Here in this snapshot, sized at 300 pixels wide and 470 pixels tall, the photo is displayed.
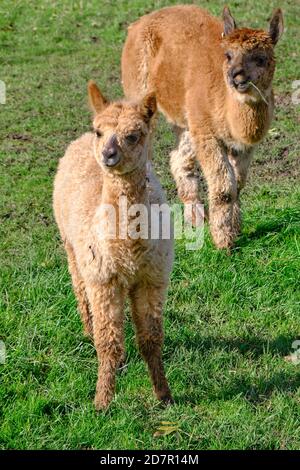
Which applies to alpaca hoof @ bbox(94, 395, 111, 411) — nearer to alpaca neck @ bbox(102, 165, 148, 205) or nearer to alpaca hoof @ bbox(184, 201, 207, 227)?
alpaca neck @ bbox(102, 165, 148, 205)

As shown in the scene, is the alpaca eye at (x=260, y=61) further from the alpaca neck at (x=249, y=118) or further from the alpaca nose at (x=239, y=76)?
the alpaca neck at (x=249, y=118)

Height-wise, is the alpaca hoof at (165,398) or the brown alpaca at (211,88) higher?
the brown alpaca at (211,88)

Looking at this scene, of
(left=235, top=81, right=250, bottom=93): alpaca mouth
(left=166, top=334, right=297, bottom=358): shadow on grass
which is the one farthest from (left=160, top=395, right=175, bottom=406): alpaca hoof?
(left=235, top=81, right=250, bottom=93): alpaca mouth

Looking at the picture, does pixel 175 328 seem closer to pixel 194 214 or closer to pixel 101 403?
pixel 101 403

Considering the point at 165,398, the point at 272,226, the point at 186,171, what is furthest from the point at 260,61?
the point at 165,398

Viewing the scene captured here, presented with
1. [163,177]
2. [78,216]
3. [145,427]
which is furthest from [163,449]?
[163,177]

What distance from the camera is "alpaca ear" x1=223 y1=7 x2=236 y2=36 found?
266 inches

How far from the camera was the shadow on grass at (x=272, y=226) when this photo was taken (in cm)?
698

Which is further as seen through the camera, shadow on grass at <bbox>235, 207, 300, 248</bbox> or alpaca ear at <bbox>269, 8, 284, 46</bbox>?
shadow on grass at <bbox>235, 207, 300, 248</bbox>

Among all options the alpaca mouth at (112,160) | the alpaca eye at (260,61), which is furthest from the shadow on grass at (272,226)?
the alpaca mouth at (112,160)

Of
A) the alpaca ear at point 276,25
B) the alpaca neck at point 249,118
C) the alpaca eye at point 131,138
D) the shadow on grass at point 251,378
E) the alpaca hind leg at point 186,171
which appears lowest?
the shadow on grass at point 251,378

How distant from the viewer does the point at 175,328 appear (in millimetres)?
5750

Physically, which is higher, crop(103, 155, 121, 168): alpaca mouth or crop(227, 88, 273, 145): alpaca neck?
crop(103, 155, 121, 168): alpaca mouth
